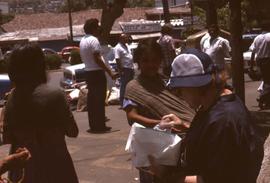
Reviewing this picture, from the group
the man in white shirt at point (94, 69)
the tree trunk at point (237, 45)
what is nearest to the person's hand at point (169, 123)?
the tree trunk at point (237, 45)

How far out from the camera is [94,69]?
9648mm

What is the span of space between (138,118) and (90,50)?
533 cm

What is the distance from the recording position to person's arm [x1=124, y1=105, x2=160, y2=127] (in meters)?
Answer: 4.21

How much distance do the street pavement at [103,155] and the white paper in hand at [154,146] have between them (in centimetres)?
367

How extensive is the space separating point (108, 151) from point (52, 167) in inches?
182

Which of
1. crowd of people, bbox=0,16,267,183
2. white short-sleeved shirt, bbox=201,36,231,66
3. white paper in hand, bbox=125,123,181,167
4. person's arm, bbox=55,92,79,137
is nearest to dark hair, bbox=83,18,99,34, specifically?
white short-sleeved shirt, bbox=201,36,231,66

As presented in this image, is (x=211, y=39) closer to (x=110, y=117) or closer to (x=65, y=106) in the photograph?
(x=110, y=117)

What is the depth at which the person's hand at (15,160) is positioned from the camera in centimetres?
344

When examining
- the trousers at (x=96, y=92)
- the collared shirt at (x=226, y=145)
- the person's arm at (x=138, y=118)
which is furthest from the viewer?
the trousers at (x=96, y=92)

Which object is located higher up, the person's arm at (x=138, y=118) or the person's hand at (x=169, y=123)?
the person's hand at (x=169, y=123)

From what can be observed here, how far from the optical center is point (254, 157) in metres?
2.60

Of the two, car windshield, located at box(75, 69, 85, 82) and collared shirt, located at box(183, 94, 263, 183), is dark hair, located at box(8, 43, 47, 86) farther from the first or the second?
car windshield, located at box(75, 69, 85, 82)

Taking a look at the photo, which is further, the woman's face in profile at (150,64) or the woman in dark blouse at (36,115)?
the woman's face in profile at (150,64)

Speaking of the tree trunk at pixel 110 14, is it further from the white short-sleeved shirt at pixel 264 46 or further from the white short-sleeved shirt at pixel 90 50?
the white short-sleeved shirt at pixel 90 50
